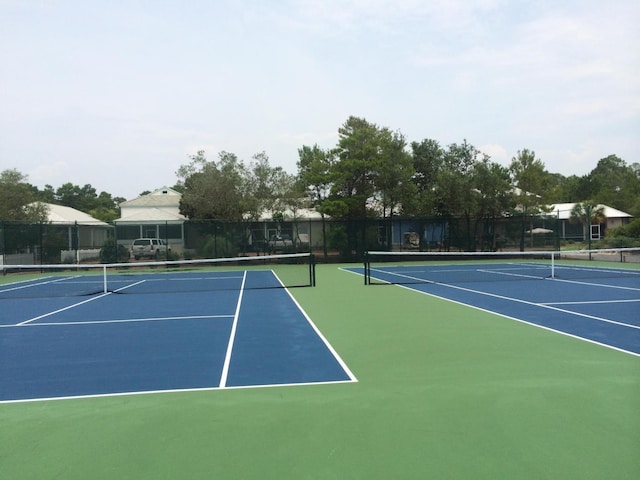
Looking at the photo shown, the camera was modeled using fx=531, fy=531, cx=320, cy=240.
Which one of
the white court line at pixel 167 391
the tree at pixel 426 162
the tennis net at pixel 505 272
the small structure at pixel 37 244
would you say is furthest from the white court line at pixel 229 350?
the tree at pixel 426 162

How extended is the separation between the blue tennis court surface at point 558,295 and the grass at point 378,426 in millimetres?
1865

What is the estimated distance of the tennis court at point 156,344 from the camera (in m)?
6.13

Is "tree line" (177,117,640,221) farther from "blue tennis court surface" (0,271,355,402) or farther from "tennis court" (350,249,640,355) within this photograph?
"blue tennis court surface" (0,271,355,402)

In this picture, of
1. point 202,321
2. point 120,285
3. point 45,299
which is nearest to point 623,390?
point 202,321

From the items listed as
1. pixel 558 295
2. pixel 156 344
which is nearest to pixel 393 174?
pixel 558 295

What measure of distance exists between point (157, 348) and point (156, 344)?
1.02 ft

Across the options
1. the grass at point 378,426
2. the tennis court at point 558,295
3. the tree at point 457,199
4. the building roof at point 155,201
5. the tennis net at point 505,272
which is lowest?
the grass at point 378,426

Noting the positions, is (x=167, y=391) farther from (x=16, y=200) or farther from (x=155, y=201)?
(x=155, y=201)

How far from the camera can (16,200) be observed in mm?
29547

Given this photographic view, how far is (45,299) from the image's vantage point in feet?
47.3

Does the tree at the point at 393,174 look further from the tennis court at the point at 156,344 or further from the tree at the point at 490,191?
the tennis court at the point at 156,344

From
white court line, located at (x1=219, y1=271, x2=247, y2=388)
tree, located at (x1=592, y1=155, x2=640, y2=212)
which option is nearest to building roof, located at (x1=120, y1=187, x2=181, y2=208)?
white court line, located at (x1=219, y1=271, x2=247, y2=388)

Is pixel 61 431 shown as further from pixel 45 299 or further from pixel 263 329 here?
pixel 45 299

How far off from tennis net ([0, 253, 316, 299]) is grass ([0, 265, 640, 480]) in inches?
356
